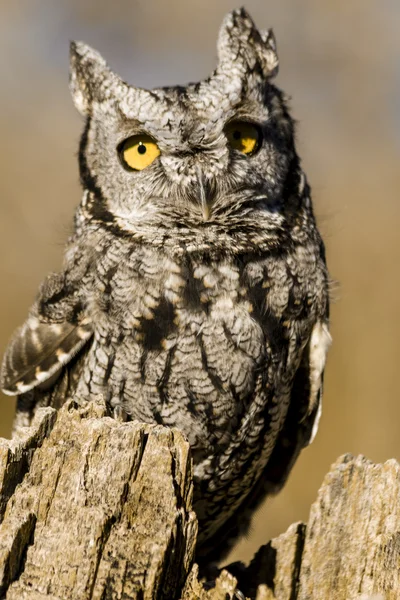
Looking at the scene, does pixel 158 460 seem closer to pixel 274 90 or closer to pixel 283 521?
pixel 274 90

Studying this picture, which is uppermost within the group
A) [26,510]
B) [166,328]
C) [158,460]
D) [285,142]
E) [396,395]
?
[396,395]

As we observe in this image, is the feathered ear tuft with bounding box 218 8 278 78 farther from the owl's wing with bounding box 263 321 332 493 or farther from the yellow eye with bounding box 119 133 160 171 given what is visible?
the owl's wing with bounding box 263 321 332 493

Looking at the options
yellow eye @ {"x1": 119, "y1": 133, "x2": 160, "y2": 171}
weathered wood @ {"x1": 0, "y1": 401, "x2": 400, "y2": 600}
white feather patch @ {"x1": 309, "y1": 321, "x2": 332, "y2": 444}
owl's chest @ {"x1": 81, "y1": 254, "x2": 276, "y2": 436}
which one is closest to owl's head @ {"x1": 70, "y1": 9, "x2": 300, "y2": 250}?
yellow eye @ {"x1": 119, "y1": 133, "x2": 160, "y2": 171}

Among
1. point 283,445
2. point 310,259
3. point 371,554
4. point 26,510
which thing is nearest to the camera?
point 26,510

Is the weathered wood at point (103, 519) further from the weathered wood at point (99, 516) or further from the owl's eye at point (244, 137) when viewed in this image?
the owl's eye at point (244, 137)

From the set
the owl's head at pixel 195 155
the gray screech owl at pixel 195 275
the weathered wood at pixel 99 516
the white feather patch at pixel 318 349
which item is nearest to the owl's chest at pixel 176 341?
the gray screech owl at pixel 195 275

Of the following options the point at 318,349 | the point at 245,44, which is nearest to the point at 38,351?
the point at 318,349

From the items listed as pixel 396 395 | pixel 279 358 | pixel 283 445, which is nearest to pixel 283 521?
pixel 396 395
